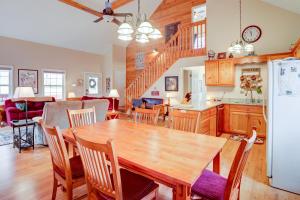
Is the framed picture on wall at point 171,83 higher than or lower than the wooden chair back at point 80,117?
higher

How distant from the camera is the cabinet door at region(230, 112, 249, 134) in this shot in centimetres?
450

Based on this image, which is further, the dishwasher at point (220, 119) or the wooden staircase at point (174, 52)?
the wooden staircase at point (174, 52)

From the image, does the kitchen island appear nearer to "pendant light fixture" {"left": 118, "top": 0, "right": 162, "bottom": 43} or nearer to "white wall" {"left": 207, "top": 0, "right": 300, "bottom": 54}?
"white wall" {"left": 207, "top": 0, "right": 300, "bottom": 54}

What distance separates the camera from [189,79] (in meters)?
7.43

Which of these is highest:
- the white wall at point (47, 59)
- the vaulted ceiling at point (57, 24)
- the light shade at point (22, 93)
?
the vaulted ceiling at point (57, 24)

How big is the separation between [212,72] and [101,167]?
471 cm

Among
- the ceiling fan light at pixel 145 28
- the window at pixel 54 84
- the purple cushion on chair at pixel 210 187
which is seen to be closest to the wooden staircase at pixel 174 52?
the window at pixel 54 84

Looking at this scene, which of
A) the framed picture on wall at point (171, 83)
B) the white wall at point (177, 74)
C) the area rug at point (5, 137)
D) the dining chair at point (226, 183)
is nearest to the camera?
the dining chair at point (226, 183)

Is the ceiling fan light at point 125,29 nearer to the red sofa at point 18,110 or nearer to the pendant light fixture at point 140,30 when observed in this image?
the pendant light fixture at point 140,30

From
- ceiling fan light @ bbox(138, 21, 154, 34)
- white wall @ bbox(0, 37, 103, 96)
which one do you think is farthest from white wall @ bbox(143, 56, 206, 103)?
ceiling fan light @ bbox(138, 21, 154, 34)

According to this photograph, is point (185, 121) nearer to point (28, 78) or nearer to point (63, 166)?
point (63, 166)

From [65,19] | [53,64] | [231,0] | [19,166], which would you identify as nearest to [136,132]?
[19,166]

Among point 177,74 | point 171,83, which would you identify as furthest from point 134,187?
point 171,83

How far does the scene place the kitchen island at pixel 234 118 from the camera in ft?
13.8
